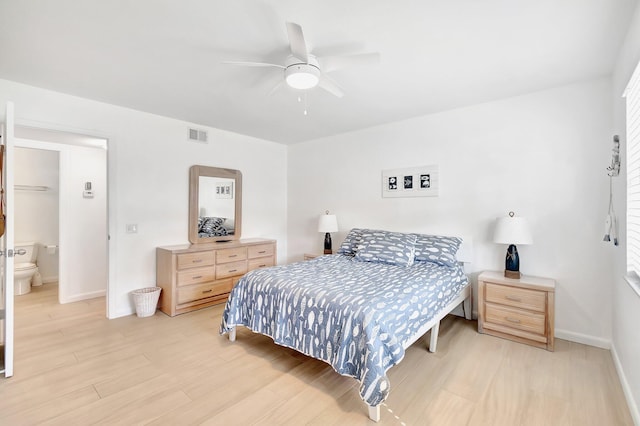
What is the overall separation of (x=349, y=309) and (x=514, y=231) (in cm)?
192

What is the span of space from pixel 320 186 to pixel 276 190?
2.80ft

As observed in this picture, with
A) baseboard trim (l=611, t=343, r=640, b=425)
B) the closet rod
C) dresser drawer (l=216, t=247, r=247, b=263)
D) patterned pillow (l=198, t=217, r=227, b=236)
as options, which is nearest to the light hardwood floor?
baseboard trim (l=611, t=343, r=640, b=425)

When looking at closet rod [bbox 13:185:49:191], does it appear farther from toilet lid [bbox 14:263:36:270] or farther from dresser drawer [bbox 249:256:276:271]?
dresser drawer [bbox 249:256:276:271]

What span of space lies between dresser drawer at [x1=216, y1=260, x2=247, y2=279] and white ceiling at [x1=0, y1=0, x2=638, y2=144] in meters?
2.04

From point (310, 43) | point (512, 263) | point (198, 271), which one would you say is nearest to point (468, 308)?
point (512, 263)

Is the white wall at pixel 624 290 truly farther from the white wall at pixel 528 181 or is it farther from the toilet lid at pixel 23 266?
the toilet lid at pixel 23 266

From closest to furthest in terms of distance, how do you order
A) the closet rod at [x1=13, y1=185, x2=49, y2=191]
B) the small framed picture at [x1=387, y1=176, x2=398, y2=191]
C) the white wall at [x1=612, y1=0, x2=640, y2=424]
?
the white wall at [x1=612, y1=0, x2=640, y2=424], the small framed picture at [x1=387, y1=176, x2=398, y2=191], the closet rod at [x1=13, y1=185, x2=49, y2=191]

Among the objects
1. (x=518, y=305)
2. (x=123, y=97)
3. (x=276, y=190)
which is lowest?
(x=518, y=305)

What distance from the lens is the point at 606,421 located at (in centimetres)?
168

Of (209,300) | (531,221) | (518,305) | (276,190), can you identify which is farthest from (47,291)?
(531,221)

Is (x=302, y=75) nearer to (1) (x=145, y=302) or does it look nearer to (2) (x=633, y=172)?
(2) (x=633, y=172)

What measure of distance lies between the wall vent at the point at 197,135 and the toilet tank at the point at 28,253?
10.6ft

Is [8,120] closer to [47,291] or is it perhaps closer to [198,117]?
[198,117]

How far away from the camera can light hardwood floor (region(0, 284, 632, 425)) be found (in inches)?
67.7
